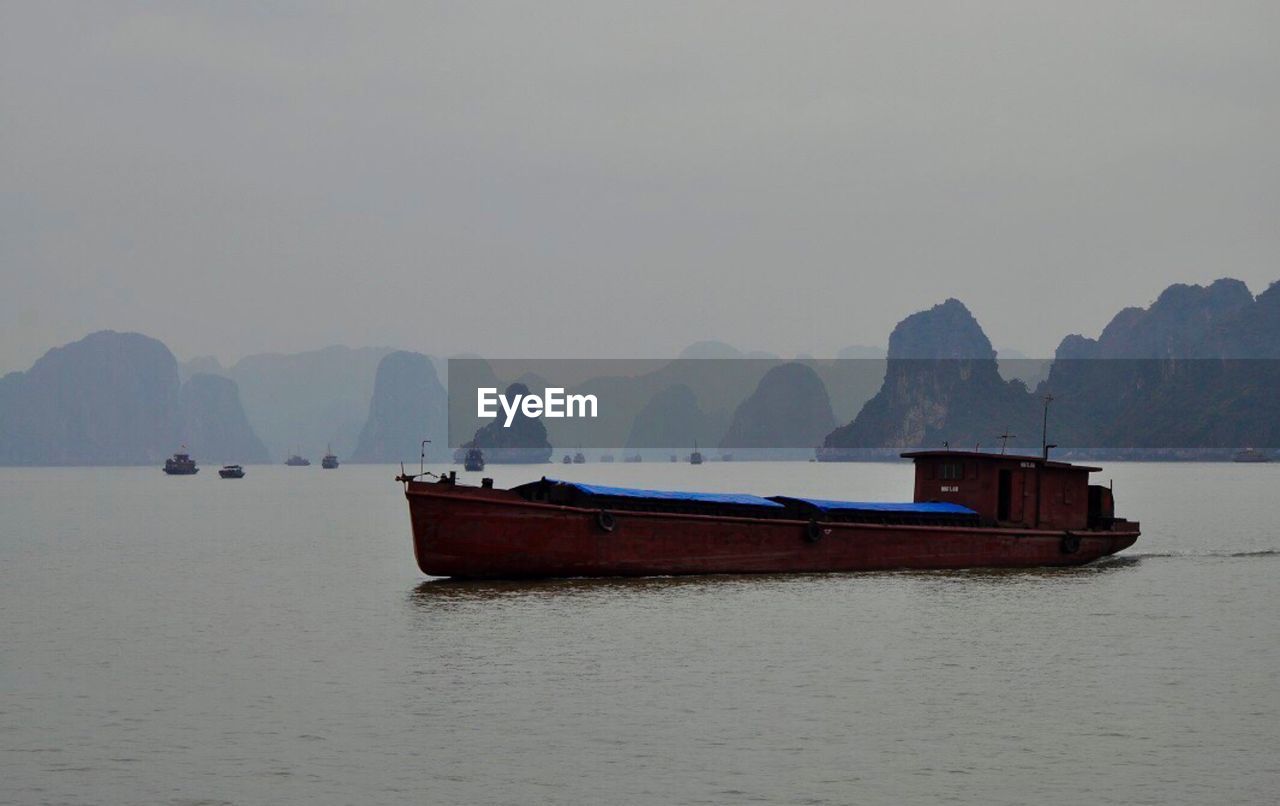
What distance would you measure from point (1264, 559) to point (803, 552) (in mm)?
33029

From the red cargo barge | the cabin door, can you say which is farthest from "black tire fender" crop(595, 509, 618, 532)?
the cabin door

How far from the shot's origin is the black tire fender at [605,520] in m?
48.2

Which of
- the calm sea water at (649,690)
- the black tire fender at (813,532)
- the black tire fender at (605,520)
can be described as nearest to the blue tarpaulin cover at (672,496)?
the black tire fender at (605,520)

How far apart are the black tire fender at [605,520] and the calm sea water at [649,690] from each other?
2.20m

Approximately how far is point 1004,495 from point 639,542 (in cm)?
1729

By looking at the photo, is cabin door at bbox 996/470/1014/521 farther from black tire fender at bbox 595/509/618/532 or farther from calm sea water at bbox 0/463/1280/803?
black tire fender at bbox 595/509/618/532

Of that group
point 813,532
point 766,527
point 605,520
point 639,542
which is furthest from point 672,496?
point 813,532

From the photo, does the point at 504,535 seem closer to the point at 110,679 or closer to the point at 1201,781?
the point at 110,679

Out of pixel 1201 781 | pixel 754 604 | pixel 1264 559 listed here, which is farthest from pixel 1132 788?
pixel 1264 559

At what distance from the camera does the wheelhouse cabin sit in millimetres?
56875

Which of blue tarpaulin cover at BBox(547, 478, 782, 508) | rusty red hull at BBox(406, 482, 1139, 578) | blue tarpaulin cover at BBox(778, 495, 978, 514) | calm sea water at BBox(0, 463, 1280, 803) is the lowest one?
calm sea water at BBox(0, 463, 1280, 803)

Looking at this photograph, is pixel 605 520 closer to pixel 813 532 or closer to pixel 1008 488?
pixel 813 532

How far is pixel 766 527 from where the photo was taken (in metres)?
51.3

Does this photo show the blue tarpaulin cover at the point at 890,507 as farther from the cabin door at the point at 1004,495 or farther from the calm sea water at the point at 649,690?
the calm sea water at the point at 649,690
